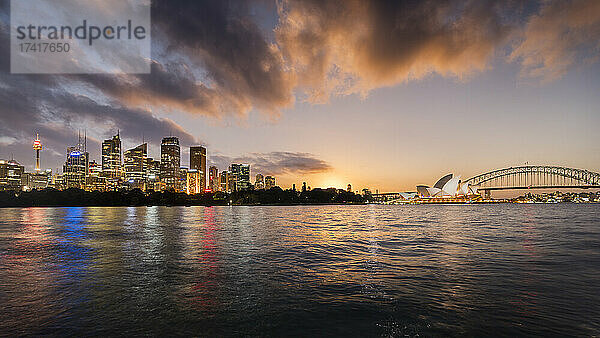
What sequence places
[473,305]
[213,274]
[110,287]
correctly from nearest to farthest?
[473,305]
[110,287]
[213,274]

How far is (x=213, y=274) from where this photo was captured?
698 inches

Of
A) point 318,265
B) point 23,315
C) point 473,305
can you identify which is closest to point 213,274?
point 318,265

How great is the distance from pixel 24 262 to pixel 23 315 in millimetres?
13417

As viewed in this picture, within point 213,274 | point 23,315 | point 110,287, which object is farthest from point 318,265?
point 23,315

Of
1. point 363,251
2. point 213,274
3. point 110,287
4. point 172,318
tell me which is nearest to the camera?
point 172,318

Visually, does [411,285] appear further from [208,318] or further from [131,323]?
[131,323]

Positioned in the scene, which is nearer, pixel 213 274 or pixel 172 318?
pixel 172 318

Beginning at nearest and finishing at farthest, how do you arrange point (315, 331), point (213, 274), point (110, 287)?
point (315, 331)
point (110, 287)
point (213, 274)

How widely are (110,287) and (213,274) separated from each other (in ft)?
16.2

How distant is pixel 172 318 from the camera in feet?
36.0

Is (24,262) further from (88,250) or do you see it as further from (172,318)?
(172,318)

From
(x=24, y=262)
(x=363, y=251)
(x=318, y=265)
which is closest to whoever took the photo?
(x=318, y=265)

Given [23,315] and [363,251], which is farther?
[363,251]

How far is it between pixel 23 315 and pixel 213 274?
816cm
